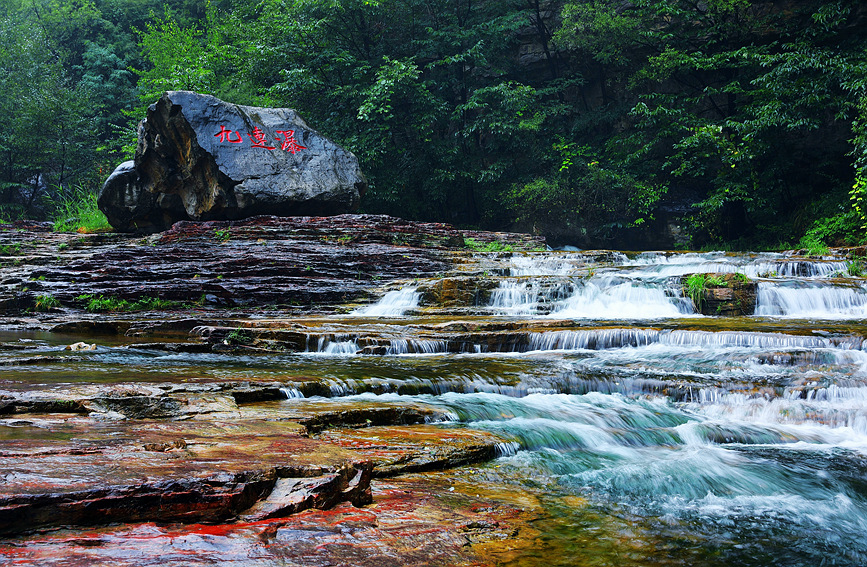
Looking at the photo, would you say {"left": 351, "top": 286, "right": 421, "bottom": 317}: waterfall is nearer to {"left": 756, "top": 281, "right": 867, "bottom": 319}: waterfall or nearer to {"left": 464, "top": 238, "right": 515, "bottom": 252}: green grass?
{"left": 464, "top": 238, "right": 515, "bottom": 252}: green grass

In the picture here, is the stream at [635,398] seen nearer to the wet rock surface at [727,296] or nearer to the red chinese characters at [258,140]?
the wet rock surface at [727,296]

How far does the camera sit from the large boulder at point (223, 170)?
1336 cm

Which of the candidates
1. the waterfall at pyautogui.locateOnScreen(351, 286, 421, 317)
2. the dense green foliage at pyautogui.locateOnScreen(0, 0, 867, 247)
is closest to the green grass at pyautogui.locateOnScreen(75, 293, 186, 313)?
the waterfall at pyautogui.locateOnScreen(351, 286, 421, 317)

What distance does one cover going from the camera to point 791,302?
320 inches

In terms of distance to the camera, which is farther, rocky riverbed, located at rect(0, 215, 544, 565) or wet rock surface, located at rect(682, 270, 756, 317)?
wet rock surface, located at rect(682, 270, 756, 317)

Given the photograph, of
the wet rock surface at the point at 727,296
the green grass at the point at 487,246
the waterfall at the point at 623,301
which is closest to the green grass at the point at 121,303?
A: the waterfall at the point at 623,301

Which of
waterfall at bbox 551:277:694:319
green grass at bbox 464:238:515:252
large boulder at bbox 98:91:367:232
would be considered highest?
large boulder at bbox 98:91:367:232

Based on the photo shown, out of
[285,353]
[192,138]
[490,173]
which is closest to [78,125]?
[192,138]

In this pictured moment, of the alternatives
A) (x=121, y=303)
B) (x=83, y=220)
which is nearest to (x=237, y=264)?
(x=121, y=303)

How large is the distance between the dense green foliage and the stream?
894 centimetres

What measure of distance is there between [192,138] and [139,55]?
58.0 ft

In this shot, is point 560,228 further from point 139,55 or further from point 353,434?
point 139,55

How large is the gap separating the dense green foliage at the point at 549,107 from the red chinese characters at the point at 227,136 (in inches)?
190

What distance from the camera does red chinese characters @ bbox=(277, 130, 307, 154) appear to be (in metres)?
14.3
